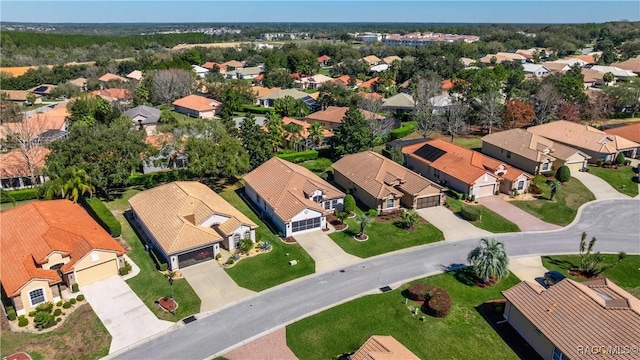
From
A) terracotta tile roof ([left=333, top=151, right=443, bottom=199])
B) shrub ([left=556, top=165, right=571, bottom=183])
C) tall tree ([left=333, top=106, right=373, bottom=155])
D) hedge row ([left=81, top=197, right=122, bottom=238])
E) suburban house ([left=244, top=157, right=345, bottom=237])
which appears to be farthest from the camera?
tall tree ([left=333, top=106, right=373, bottom=155])

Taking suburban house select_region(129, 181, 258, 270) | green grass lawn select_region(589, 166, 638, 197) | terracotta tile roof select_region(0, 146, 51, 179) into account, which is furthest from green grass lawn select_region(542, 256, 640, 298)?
terracotta tile roof select_region(0, 146, 51, 179)

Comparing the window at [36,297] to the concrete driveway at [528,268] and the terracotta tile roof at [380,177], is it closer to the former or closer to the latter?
the terracotta tile roof at [380,177]

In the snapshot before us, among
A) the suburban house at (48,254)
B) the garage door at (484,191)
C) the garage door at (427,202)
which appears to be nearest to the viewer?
the suburban house at (48,254)

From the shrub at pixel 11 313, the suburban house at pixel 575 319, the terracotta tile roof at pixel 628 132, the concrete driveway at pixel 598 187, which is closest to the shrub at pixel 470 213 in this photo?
the suburban house at pixel 575 319

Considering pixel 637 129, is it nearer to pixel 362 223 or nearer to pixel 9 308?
pixel 362 223

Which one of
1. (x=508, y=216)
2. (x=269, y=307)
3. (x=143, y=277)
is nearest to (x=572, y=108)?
(x=508, y=216)

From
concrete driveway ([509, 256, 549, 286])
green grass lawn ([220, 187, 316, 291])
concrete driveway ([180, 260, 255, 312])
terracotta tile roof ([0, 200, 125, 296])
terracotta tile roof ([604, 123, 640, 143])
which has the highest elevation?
terracotta tile roof ([604, 123, 640, 143])

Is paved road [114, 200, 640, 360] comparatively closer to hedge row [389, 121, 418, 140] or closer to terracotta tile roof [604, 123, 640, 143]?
terracotta tile roof [604, 123, 640, 143]

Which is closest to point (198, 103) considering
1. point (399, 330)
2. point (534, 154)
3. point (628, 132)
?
point (534, 154)
